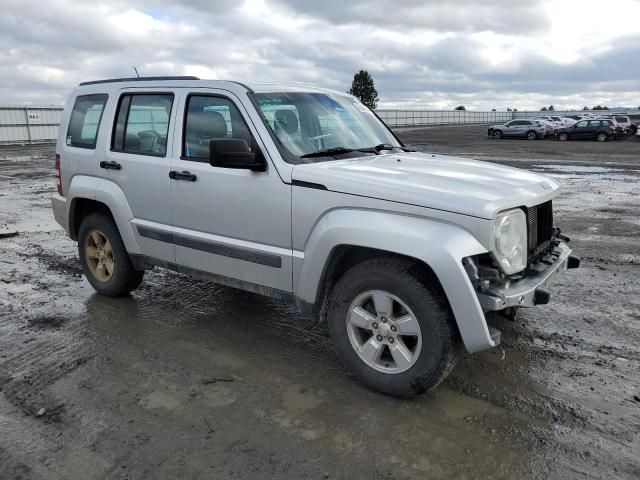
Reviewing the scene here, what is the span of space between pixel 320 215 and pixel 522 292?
4.42 feet

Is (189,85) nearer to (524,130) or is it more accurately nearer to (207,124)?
(207,124)

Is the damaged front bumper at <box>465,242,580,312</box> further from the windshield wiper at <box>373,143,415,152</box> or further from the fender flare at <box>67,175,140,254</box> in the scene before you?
the fender flare at <box>67,175,140,254</box>

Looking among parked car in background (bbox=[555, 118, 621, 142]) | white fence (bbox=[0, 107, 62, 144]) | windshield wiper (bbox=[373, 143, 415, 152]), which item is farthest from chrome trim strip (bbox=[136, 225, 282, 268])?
parked car in background (bbox=[555, 118, 621, 142])

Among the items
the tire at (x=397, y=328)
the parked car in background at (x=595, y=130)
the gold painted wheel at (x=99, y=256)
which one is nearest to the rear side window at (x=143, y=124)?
the gold painted wheel at (x=99, y=256)

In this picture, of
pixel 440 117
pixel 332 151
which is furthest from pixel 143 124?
pixel 440 117

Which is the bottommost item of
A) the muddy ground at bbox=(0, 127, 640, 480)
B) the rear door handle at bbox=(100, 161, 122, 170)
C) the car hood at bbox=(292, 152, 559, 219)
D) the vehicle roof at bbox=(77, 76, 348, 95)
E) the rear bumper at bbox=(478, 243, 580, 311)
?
the muddy ground at bbox=(0, 127, 640, 480)

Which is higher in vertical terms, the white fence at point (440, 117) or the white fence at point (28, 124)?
the white fence at point (440, 117)

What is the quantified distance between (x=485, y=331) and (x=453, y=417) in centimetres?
59

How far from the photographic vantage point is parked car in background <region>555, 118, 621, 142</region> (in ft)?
114

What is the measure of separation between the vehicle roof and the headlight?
2094 millimetres

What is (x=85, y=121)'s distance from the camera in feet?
17.7

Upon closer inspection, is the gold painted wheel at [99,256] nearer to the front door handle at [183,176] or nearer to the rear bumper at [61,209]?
the rear bumper at [61,209]

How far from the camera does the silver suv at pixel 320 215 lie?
129 inches

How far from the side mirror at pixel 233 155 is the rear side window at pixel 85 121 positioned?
2001mm
